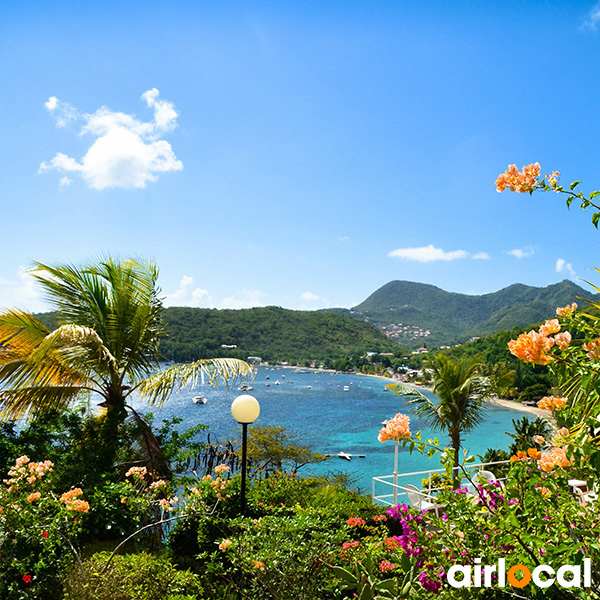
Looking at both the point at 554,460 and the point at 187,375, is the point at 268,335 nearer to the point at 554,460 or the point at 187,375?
the point at 187,375

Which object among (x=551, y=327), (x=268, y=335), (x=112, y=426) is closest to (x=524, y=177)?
(x=551, y=327)

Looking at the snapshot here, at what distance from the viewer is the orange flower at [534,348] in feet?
4.79

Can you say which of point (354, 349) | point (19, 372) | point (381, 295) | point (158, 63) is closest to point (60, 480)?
point (19, 372)

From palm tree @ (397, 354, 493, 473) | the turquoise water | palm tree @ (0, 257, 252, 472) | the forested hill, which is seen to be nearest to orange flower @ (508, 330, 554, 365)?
palm tree @ (0, 257, 252, 472)

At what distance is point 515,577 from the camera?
5.33 ft

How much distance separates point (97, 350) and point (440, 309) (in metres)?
133

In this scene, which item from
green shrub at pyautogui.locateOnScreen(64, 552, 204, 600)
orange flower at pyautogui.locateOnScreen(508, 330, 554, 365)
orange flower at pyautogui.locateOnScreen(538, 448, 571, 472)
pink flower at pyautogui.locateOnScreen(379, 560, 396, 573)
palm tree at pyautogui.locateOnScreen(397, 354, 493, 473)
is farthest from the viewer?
palm tree at pyautogui.locateOnScreen(397, 354, 493, 473)

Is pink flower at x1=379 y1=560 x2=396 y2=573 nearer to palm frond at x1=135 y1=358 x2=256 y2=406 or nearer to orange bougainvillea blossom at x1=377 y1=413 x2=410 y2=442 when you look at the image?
orange bougainvillea blossom at x1=377 y1=413 x2=410 y2=442

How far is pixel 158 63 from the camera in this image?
6910 millimetres

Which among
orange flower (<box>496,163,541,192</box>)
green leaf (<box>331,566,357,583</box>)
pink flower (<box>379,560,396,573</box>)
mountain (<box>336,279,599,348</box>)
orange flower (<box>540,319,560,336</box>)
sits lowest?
pink flower (<box>379,560,396,573</box>)

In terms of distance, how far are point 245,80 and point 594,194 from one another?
771cm

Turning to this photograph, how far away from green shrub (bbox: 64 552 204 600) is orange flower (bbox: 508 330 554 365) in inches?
105

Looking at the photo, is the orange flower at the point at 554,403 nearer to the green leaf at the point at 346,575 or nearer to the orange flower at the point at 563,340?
the orange flower at the point at 563,340

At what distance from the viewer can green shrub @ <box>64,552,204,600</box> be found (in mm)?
2797
